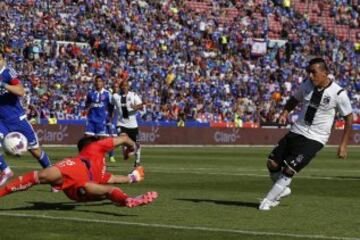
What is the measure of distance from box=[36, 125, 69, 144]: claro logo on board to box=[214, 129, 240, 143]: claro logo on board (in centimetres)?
859

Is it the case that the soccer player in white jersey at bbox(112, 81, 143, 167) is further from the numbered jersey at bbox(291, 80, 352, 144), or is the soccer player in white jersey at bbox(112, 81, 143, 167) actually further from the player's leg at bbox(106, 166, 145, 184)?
the numbered jersey at bbox(291, 80, 352, 144)

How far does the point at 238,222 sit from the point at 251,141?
36.9 meters

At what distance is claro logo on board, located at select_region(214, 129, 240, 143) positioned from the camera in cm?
4784

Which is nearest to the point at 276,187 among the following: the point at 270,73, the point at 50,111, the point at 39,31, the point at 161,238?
the point at 161,238

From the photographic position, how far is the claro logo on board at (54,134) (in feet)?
137

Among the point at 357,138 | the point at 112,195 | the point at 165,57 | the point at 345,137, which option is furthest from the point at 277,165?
the point at 357,138

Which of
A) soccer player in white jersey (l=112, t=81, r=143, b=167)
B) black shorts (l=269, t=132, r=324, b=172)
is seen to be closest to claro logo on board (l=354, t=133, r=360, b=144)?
soccer player in white jersey (l=112, t=81, r=143, b=167)

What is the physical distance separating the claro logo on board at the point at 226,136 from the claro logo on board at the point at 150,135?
11.8 feet

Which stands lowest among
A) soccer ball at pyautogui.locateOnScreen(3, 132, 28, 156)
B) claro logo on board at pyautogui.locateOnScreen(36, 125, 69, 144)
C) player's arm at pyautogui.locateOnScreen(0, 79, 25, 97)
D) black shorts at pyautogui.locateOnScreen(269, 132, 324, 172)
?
claro logo on board at pyautogui.locateOnScreen(36, 125, 69, 144)

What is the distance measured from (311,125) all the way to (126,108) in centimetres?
1346

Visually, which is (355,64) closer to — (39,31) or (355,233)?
(39,31)

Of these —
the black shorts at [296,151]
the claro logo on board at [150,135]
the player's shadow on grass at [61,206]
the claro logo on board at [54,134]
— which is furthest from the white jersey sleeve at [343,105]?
the claro logo on board at [150,135]

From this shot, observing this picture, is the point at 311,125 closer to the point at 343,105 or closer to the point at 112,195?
the point at 343,105

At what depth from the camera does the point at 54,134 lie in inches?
1665
